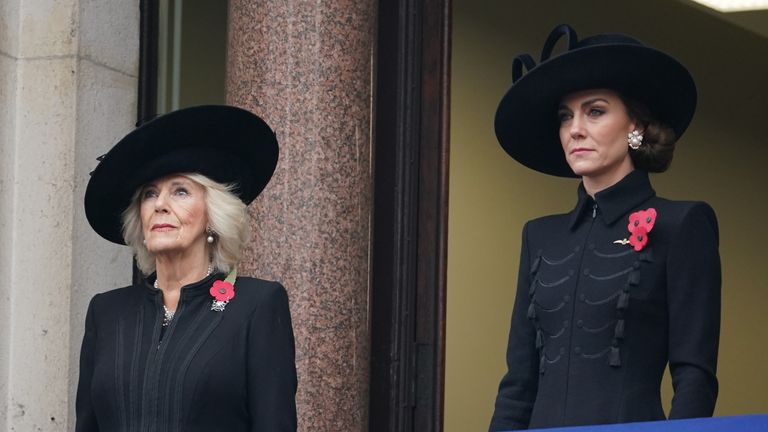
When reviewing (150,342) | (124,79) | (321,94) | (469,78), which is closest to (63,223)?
(124,79)

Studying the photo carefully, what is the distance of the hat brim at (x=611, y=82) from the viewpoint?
16.0ft

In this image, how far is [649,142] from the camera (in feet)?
16.0

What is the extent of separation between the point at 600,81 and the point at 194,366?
53.6 inches

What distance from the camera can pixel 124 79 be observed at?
8016mm

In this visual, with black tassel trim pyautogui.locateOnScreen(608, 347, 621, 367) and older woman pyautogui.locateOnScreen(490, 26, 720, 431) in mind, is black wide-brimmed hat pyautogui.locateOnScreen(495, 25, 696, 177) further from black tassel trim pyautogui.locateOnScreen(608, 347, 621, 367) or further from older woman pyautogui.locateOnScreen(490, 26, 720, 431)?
black tassel trim pyautogui.locateOnScreen(608, 347, 621, 367)

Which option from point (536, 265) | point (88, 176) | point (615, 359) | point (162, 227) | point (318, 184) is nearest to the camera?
point (615, 359)

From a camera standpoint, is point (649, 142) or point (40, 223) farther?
point (40, 223)

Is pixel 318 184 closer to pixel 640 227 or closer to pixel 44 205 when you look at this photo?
pixel 44 205

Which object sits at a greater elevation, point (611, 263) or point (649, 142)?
point (649, 142)

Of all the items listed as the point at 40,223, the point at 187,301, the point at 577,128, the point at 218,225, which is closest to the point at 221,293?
the point at 187,301

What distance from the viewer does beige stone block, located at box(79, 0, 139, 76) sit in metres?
7.82

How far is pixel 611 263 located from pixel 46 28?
375 centimetres

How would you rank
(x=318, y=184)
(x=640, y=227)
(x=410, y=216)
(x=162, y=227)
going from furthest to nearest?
1. (x=410, y=216)
2. (x=318, y=184)
3. (x=162, y=227)
4. (x=640, y=227)

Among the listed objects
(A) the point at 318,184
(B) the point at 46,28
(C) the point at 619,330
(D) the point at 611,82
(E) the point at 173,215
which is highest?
(B) the point at 46,28
